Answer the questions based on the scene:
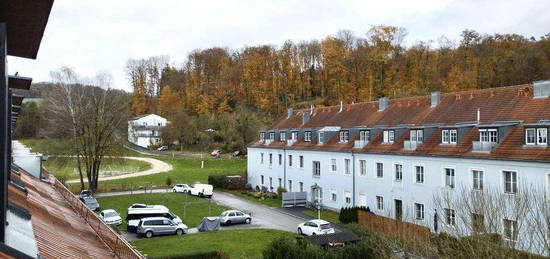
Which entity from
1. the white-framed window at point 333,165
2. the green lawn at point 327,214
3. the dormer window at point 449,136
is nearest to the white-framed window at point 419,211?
the dormer window at point 449,136

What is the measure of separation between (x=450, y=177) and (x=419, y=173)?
8.35ft

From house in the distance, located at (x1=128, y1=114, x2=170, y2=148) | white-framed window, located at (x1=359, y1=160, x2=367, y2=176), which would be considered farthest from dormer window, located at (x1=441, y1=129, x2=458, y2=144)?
house in the distance, located at (x1=128, y1=114, x2=170, y2=148)

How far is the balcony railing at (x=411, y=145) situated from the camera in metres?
29.9

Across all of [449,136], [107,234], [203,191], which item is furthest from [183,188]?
[107,234]

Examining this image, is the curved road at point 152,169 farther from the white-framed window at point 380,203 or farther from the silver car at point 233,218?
the white-framed window at point 380,203

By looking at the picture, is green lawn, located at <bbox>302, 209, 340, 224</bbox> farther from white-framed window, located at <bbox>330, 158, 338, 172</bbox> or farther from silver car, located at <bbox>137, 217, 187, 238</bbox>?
silver car, located at <bbox>137, 217, 187, 238</bbox>

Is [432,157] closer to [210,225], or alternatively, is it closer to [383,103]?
[383,103]

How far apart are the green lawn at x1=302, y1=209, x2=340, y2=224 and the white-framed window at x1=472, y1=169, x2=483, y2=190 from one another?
10.4 metres

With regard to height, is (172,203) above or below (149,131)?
below

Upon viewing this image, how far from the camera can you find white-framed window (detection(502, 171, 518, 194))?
2300 cm

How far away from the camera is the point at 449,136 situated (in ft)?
92.3

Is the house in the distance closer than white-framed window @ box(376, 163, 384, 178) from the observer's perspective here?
No

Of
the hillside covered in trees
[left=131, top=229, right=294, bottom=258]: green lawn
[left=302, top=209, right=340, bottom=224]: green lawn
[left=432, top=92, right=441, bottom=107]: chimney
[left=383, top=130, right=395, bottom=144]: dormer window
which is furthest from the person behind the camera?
the hillside covered in trees

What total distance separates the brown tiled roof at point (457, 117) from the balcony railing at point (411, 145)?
358mm
